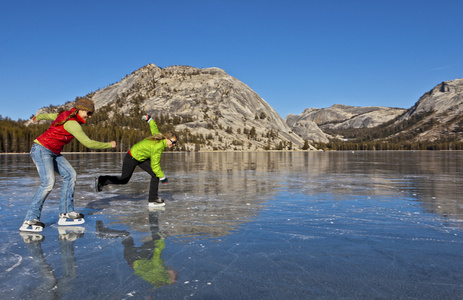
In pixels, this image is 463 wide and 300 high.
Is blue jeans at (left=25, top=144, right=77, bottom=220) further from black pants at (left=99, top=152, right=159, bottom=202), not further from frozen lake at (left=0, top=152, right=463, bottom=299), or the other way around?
black pants at (left=99, top=152, right=159, bottom=202)

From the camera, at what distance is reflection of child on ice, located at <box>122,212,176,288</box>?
509 cm

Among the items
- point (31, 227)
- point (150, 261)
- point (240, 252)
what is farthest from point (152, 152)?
point (240, 252)

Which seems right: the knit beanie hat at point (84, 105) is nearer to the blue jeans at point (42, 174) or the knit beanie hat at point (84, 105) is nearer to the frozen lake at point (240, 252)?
the blue jeans at point (42, 174)

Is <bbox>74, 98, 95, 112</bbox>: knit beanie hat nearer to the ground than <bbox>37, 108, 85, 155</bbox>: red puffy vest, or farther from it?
farther from it

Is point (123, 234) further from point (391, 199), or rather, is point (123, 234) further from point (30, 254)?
point (391, 199)

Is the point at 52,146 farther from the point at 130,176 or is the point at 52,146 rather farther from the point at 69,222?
the point at 130,176

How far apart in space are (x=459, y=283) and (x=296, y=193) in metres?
10.0

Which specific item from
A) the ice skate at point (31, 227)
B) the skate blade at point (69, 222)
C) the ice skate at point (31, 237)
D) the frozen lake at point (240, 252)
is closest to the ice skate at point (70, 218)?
the skate blade at point (69, 222)

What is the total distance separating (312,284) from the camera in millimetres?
4859

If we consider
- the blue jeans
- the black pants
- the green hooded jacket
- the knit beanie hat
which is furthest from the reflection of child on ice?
the black pants

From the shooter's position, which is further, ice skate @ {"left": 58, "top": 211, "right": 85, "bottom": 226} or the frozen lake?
ice skate @ {"left": 58, "top": 211, "right": 85, "bottom": 226}

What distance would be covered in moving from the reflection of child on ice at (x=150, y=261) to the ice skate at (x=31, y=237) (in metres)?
1.97

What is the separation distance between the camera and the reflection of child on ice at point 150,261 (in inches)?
201

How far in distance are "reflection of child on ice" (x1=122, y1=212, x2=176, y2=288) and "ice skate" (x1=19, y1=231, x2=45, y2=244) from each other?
1969 millimetres
